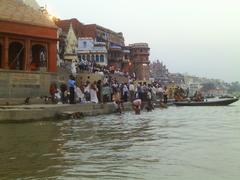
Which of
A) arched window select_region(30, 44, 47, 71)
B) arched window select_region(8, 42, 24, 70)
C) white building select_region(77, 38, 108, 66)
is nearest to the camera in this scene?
arched window select_region(8, 42, 24, 70)

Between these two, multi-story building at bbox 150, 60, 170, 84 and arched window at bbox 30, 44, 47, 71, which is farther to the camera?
multi-story building at bbox 150, 60, 170, 84

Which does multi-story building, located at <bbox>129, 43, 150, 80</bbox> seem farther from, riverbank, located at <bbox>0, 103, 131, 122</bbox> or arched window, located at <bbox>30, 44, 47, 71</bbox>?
riverbank, located at <bbox>0, 103, 131, 122</bbox>

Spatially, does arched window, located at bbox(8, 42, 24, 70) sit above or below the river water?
above

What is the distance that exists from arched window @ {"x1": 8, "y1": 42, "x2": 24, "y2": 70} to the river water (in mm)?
13610

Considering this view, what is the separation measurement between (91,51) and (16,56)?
40635mm

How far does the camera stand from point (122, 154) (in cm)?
890

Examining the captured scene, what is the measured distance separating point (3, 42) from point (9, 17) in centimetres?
142

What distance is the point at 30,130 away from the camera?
46.9 ft

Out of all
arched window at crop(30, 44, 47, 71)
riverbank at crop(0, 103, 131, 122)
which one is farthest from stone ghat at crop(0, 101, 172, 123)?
arched window at crop(30, 44, 47, 71)

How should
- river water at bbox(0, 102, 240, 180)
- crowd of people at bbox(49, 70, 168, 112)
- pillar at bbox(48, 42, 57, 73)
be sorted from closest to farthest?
river water at bbox(0, 102, 240, 180) → crowd of people at bbox(49, 70, 168, 112) → pillar at bbox(48, 42, 57, 73)

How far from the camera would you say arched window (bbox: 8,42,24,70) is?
26441 mm

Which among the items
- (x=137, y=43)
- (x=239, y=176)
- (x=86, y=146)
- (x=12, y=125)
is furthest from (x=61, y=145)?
(x=137, y=43)

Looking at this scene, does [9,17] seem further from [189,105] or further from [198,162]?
[198,162]

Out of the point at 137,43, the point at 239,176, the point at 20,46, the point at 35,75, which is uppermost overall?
the point at 137,43
